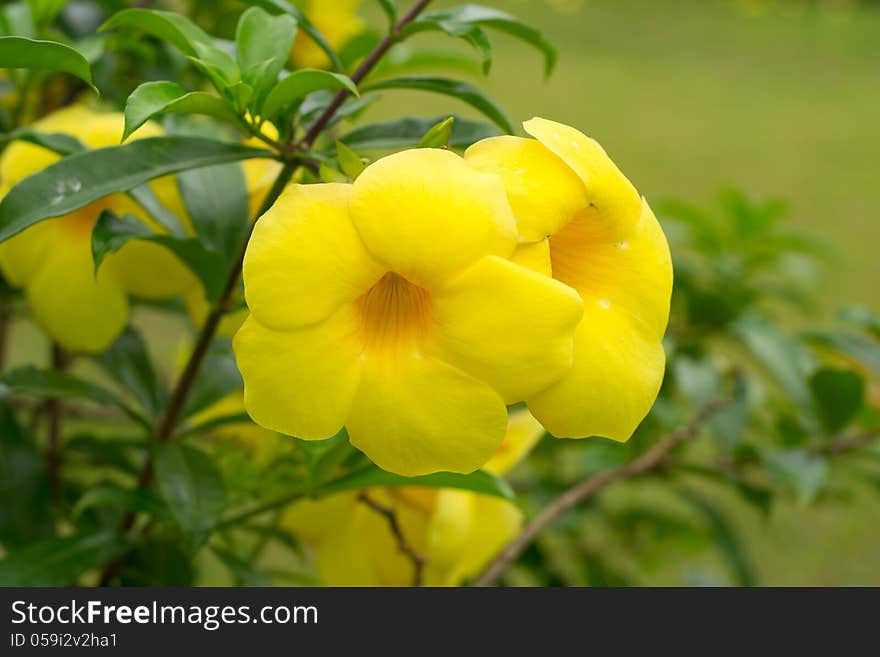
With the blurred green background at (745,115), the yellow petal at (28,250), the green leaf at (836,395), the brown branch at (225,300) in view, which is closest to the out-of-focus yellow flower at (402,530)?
the brown branch at (225,300)

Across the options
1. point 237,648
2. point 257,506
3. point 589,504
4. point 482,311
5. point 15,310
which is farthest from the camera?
point 589,504

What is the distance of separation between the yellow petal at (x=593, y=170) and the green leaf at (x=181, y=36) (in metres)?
0.17

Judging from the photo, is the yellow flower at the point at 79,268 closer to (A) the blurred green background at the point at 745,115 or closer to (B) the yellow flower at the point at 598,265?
(B) the yellow flower at the point at 598,265

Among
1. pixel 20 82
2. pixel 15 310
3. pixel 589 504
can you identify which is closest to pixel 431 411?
pixel 20 82

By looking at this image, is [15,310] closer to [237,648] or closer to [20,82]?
[20,82]

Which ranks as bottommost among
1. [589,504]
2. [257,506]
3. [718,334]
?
[589,504]

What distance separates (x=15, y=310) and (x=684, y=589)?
2.16 ft

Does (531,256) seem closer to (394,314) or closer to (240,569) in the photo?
(394,314)

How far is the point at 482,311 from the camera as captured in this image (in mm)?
380

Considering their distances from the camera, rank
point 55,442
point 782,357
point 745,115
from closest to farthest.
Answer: point 55,442 < point 782,357 < point 745,115

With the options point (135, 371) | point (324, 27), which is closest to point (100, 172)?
point (135, 371)

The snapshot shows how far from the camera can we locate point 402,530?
695mm

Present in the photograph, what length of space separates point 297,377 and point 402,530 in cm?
33

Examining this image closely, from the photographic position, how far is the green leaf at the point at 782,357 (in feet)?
3.19
